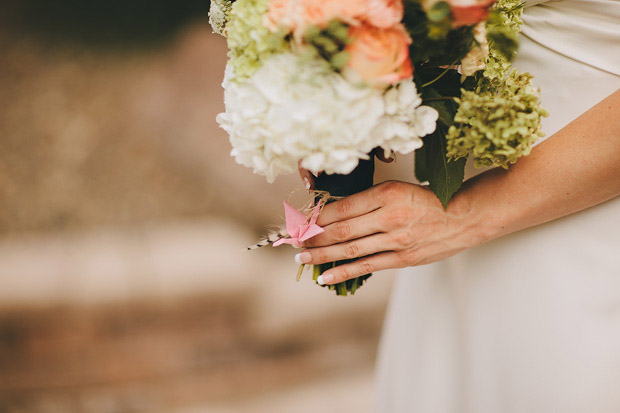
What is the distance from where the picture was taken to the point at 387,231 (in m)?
0.82

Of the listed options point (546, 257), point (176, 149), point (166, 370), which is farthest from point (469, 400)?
point (176, 149)

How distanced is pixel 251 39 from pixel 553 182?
0.51 m

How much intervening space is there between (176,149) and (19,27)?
1.28m

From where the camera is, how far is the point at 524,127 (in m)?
0.64

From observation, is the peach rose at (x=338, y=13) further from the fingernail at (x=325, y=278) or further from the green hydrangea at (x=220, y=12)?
the fingernail at (x=325, y=278)

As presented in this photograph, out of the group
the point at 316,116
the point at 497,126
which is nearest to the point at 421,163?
the point at 497,126

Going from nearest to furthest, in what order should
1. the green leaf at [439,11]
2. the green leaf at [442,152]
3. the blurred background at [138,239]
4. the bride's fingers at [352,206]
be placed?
the green leaf at [439,11] < the green leaf at [442,152] < the bride's fingers at [352,206] < the blurred background at [138,239]

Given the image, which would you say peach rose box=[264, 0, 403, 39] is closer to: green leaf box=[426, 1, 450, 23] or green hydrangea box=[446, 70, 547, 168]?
green leaf box=[426, 1, 450, 23]

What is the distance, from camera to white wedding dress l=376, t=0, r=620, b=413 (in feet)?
2.75

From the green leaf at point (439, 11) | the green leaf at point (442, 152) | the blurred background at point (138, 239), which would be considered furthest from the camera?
the blurred background at point (138, 239)

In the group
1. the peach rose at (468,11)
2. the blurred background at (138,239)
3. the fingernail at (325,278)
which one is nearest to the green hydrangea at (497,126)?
the peach rose at (468,11)

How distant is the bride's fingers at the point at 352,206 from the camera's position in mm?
824

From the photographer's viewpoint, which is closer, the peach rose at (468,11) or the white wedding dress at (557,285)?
the peach rose at (468,11)

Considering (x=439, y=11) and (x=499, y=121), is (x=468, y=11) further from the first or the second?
(x=499, y=121)
